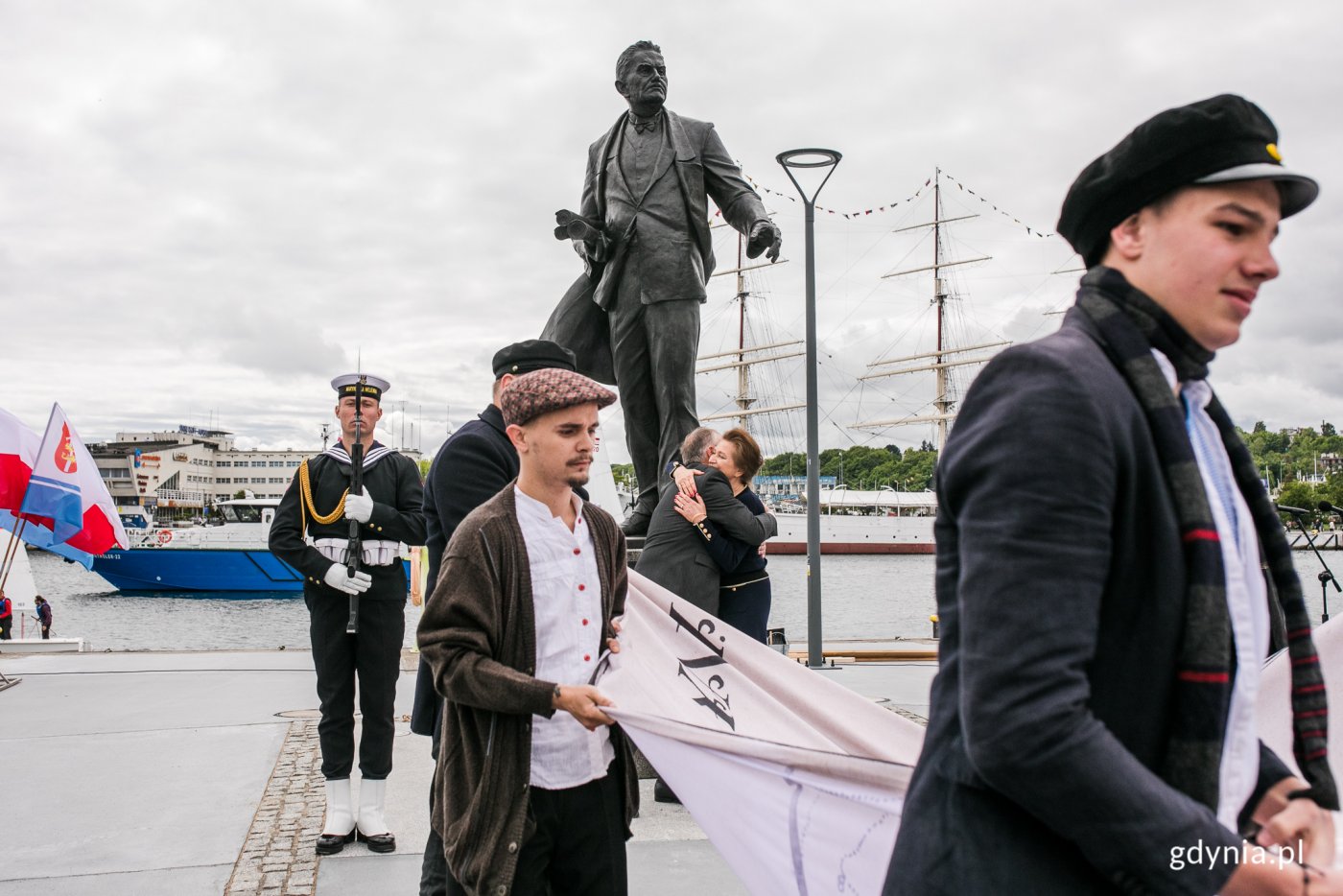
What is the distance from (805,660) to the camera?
10836 millimetres

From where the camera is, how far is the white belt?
4664 millimetres

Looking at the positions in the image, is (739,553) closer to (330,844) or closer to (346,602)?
(346,602)

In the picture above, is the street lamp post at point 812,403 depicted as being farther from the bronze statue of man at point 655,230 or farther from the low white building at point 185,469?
the low white building at point 185,469

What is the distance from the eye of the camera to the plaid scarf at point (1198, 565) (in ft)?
3.91

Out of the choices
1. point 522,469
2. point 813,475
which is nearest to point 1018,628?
point 522,469

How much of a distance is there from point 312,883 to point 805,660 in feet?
24.2

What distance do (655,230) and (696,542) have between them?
6.49ft

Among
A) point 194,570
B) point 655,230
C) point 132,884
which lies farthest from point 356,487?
point 194,570

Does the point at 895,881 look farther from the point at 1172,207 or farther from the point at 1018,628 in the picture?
the point at 1172,207

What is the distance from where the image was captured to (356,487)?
4750 mm

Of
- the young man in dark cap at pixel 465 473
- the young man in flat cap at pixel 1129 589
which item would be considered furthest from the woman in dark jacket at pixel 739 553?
the young man in flat cap at pixel 1129 589

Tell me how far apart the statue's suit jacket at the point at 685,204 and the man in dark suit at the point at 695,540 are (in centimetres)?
146

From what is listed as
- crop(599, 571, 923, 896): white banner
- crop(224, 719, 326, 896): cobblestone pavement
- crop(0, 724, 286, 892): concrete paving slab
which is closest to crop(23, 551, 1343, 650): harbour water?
crop(0, 724, 286, 892): concrete paving slab

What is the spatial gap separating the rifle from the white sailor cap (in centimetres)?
1
